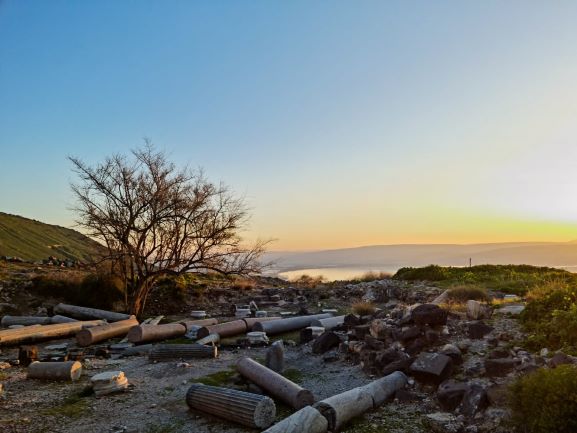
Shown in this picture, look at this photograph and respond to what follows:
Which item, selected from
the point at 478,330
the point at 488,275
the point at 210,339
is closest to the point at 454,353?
the point at 478,330

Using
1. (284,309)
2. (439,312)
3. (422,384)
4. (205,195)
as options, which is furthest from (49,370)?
(284,309)

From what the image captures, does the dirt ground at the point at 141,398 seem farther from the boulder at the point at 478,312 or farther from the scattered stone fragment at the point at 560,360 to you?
the boulder at the point at 478,312

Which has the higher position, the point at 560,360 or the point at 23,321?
the point at 560,360

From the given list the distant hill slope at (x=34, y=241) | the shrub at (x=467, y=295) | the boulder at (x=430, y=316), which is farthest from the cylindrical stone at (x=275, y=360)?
the distant hill slope at (x=34, y=241)

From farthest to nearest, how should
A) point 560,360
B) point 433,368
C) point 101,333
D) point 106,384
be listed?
point 101,333, point 106,384, point 433,368, point 560,360

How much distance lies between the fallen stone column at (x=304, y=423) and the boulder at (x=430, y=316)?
5.55 meters

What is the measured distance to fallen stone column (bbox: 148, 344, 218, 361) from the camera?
1252cm

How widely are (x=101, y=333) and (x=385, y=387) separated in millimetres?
10179

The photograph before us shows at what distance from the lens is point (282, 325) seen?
16.8 m

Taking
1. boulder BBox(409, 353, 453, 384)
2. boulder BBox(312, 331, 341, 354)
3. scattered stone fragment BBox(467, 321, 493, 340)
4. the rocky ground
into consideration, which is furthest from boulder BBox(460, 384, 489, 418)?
boulder BBox(312, 331, 341, 354)

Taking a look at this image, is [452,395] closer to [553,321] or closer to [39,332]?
[553,321]

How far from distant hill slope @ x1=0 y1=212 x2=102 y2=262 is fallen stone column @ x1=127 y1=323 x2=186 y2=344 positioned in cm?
3069

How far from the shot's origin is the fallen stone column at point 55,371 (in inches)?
415

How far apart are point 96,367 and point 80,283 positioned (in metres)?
10.4
